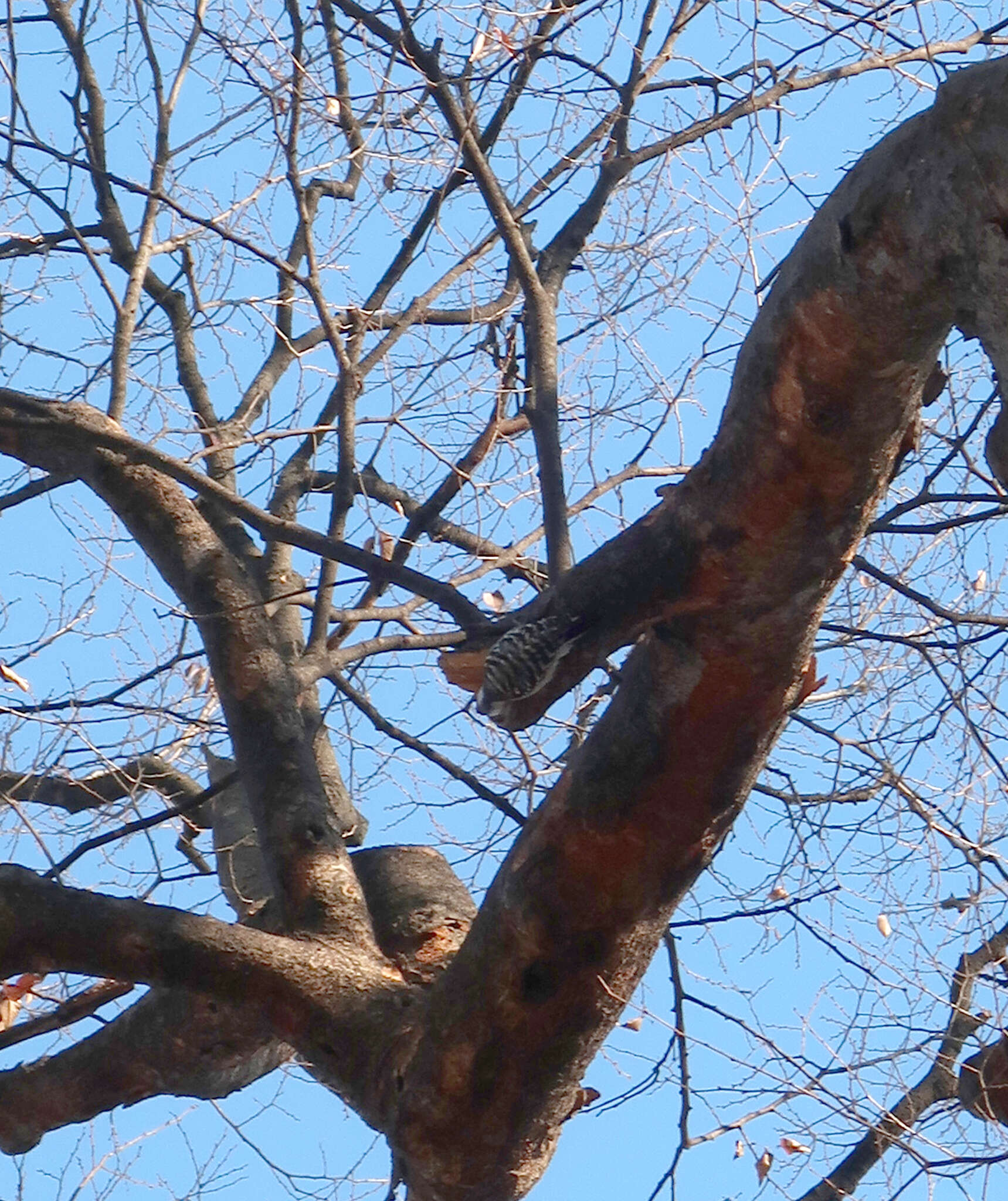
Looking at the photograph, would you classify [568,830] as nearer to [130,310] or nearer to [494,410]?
[494,410]

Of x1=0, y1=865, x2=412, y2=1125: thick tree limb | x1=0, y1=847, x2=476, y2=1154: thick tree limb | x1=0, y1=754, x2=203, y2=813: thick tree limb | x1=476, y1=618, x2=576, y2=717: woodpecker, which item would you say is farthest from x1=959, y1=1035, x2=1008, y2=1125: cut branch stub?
x1=0, y1=754, x2=203, y2=813: thick tree limb

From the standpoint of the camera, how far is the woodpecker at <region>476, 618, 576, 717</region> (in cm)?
199

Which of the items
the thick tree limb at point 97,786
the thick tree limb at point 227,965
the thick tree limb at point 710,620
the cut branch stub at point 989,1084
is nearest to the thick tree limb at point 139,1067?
the thick tree limb at point 227,965

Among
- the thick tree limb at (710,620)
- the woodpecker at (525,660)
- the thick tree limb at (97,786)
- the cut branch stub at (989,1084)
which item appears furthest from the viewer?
the thick tree limb at (97,786)

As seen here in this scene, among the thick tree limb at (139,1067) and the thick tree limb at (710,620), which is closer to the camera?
the thick tree limb at (710,620)

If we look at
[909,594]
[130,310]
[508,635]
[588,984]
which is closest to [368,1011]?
[588,984]

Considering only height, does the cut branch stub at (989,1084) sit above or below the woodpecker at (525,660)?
below

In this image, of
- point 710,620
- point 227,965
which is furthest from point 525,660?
point 227,965

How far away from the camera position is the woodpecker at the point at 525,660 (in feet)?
6.51

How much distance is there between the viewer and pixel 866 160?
1715mm

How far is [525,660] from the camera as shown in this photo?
1.98m

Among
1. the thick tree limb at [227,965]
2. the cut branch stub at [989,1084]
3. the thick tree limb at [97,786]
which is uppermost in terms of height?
the thick tree limb at [97,786]

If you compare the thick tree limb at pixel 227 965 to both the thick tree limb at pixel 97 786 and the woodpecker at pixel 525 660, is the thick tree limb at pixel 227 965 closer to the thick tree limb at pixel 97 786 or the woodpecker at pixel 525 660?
the woodpecker at pixel 525 660

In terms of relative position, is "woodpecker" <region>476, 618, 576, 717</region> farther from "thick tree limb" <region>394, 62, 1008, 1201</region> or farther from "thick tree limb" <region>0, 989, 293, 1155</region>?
"thick tree limb" <region>0, 989, 293, 1155</region>
